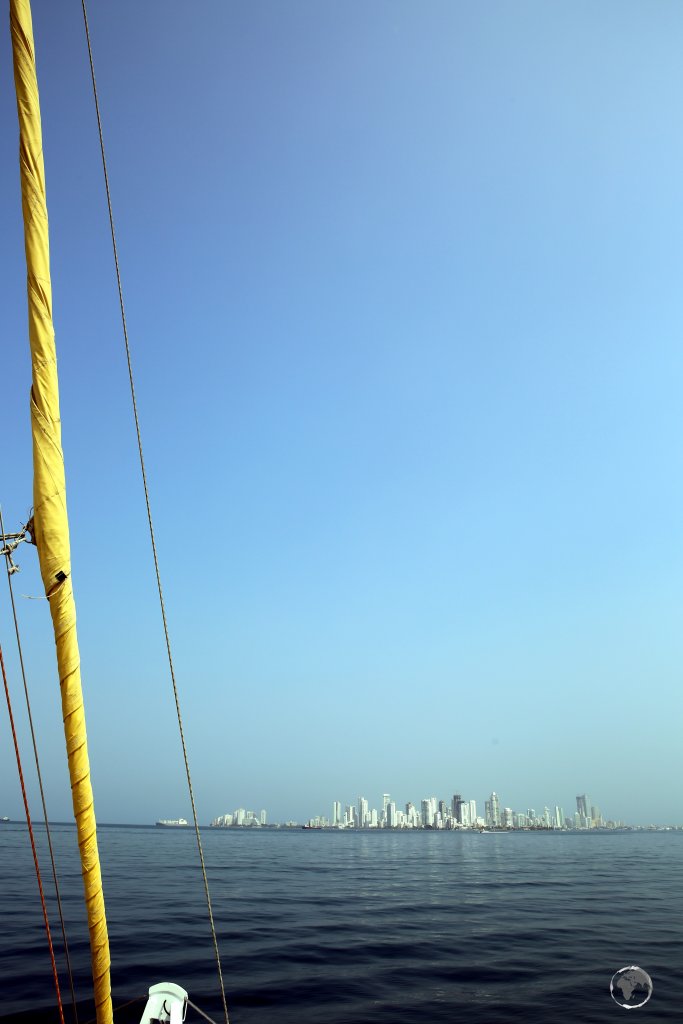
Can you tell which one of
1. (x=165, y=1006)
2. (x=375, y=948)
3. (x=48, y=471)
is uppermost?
(x=48, y=471)

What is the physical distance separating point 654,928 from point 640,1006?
1516 centimetres

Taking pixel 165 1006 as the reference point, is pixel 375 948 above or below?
below

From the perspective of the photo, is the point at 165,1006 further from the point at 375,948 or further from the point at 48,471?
the point at 375,948

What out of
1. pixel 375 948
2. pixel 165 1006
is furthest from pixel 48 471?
pixel 375 948

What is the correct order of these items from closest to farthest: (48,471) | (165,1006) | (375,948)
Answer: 1. (48,471)
2. (165,1006)
3. (375,948)

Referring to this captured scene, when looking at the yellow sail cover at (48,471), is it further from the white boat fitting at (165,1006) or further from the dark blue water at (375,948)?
the dark blue water at (375,948)

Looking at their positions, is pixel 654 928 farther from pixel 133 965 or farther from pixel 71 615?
pixel 71 615

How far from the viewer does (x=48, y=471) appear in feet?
26.5

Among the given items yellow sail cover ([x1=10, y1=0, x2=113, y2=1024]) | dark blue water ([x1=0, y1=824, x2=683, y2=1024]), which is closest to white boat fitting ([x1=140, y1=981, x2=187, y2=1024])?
yellow sail cover ([x1=10, y1=0, x2=113, y2=1024])

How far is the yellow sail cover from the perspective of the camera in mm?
8023

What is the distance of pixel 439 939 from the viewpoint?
26.0 metres

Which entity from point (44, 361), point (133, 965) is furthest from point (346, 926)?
point (44, 361)

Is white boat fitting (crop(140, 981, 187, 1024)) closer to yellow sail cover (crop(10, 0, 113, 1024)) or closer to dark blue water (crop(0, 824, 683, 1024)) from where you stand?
yellow sail cover (crop(10, 0, 113, 1024))

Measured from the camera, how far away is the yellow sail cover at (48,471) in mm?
8023
